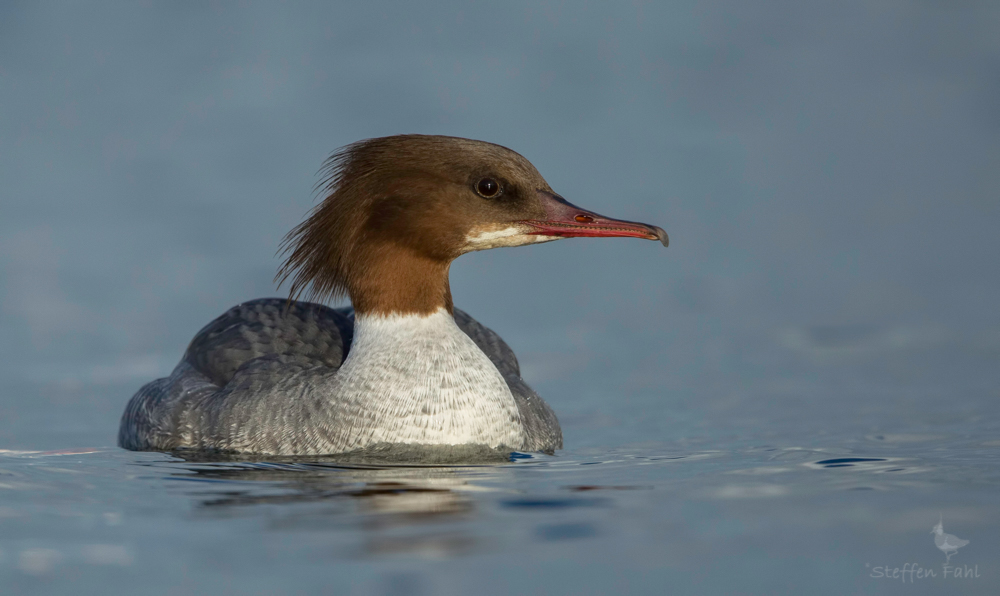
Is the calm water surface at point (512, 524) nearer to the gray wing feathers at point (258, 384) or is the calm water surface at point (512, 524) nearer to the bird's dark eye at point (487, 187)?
the gray wing feathers at point (258, 384)

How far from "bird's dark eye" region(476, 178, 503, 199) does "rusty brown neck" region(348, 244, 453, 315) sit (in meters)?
0.43

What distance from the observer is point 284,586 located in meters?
4.23

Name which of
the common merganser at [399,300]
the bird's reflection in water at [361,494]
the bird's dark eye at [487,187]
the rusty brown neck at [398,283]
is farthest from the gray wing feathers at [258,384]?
the bird's dark eye at [487,187]

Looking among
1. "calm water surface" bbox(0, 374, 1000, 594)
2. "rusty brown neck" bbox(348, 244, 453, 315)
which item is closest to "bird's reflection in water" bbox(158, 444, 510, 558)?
"calm water surface" bbox(0, 374, 1000, 594)

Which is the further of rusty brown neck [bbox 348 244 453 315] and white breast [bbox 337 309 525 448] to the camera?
rusty brown neck [bbox 348 244 453 315]

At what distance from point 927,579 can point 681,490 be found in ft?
4.55

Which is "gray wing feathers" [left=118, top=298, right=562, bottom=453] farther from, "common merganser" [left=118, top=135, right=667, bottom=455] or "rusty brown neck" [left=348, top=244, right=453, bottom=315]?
"rusty brown neck" [left=348, top=244, right=453, bottom=315]

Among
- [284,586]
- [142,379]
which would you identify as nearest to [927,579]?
[284,586]

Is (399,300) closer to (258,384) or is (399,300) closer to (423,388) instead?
(423,388)

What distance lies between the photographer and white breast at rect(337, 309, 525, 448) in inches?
251

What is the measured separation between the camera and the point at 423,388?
6445 mm

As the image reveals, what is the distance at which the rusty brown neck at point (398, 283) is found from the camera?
6594mm

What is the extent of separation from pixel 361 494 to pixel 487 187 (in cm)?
184

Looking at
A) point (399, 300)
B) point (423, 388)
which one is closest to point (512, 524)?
point (423, 388)
